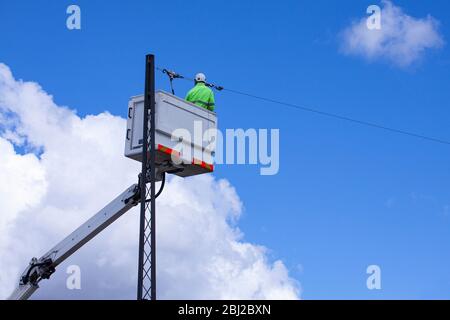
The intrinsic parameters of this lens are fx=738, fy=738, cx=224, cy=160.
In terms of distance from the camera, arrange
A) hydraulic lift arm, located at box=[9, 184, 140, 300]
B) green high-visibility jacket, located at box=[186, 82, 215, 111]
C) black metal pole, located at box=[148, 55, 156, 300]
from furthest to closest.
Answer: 1. hydraulic lift arm, located at box=[9, 184, 140, 300]
2. green high-visibility jacket, located at box=[186, 82, 215, 111]
3. black metal pole, located at box=[148, 55, 156, 300]

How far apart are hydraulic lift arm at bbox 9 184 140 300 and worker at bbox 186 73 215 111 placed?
355 cm

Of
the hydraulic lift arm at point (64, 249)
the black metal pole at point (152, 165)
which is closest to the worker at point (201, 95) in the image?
the black metal pole at point (152, 165)

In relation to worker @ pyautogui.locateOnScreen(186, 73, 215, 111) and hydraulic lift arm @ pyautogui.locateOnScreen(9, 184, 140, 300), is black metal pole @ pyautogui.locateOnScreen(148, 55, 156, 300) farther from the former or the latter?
hydraulic lift arm @ pyautogui.locateOnScreen(9, 184, 140, 300)

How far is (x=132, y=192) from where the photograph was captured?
22.4 m

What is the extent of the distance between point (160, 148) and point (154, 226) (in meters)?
2.31

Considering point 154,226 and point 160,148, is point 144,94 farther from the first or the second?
point 154,226

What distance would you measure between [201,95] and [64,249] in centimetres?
657

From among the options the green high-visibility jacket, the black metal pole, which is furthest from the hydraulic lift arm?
the green high-visibility jacket

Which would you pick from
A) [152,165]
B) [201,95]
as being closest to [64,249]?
[152,165]

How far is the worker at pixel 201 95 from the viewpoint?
2195cm

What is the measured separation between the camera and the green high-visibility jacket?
21938 mm

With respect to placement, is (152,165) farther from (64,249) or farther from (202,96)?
(64,249)
